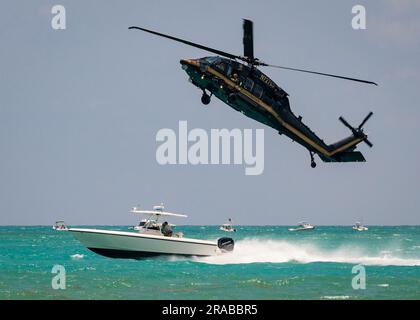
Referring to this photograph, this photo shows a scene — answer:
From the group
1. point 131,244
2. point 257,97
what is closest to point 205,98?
point 257,97

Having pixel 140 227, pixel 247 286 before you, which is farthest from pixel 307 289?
pixel 140 227

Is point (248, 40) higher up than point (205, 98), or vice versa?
point (248, 40)

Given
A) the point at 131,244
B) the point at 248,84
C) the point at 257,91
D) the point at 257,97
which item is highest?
the point at 248,84

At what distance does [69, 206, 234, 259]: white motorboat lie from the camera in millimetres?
38938

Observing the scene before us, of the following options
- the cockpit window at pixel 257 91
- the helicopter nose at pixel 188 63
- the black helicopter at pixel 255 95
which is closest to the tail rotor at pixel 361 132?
the black helicopter at pixel 255 95

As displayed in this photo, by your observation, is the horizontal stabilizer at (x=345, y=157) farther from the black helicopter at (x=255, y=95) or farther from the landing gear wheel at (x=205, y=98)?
the landing gear wheel at (x=205, y=98)

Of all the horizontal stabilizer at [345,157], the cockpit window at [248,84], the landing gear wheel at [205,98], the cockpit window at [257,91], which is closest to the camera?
the landing gear wheel at [205,98]

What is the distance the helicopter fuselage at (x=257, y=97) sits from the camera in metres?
30.5

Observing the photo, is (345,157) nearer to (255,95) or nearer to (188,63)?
(255,95)

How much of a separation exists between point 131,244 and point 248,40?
46.3 feet

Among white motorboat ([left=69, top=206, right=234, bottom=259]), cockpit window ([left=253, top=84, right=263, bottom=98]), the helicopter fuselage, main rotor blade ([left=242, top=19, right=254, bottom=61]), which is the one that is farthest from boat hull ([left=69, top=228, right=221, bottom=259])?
main rotor blade ([left=242, top=19, right=254, bottom=61])

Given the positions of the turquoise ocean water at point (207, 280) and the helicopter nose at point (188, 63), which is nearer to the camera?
the helicopter nose at point (188, 63)

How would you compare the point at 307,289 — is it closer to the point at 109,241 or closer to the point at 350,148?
the point at 350,148

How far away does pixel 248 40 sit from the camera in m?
30.7
